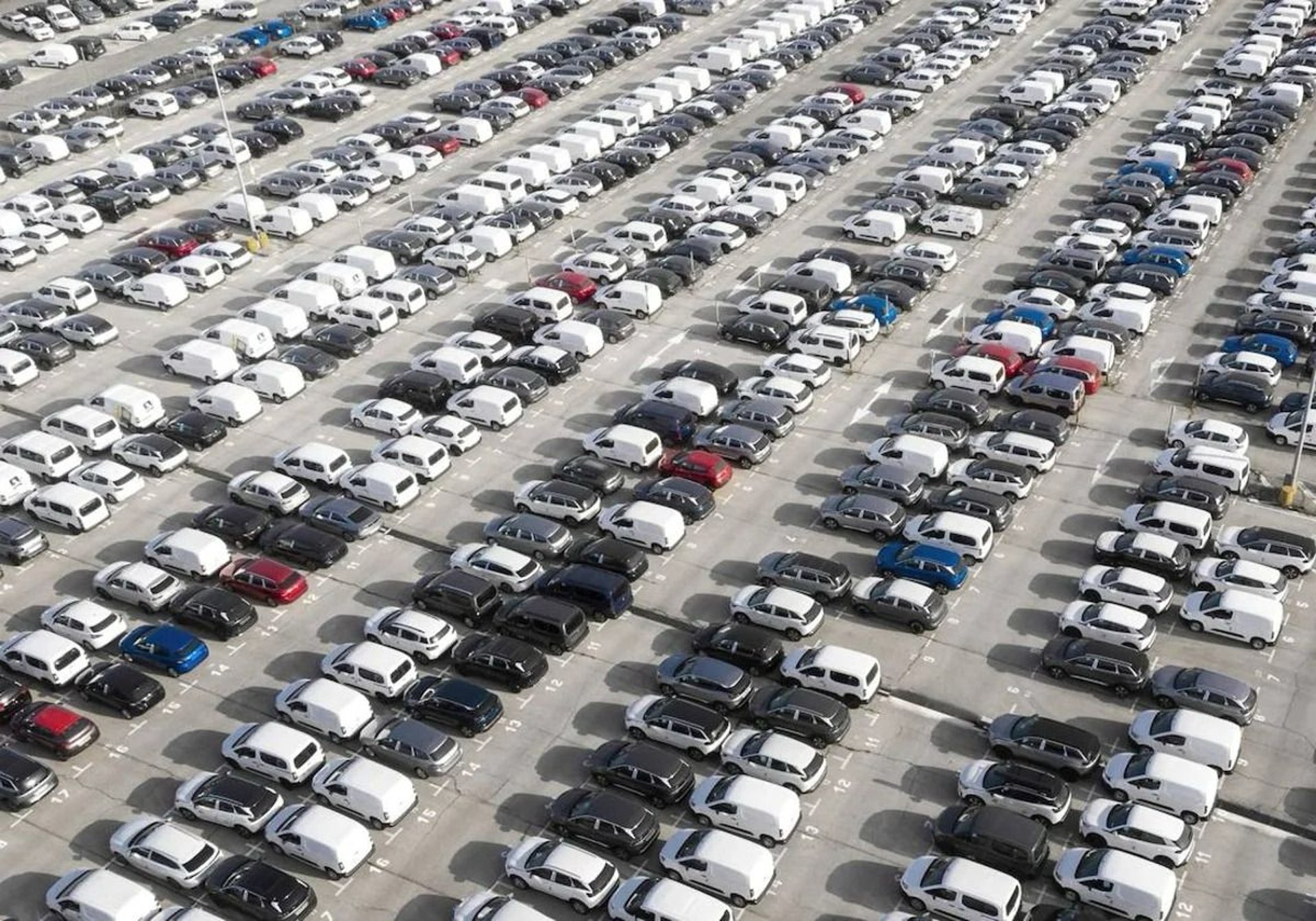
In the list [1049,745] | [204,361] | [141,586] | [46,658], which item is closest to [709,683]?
[1049,745]

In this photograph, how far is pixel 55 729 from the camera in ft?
155

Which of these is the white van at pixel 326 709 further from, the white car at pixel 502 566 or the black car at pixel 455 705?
the white car at pixel 502 566

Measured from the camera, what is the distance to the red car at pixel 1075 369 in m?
65.2

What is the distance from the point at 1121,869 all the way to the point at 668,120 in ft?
224

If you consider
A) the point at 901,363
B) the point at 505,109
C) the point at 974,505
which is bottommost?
the point at 974,505

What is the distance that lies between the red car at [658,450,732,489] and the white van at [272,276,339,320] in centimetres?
2423

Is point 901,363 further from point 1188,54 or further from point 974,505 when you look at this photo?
point 1188,54

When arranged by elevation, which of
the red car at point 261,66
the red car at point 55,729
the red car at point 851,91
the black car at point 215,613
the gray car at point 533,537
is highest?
the red car at point 851,91

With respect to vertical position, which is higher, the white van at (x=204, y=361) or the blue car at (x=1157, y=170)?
the blue car at (x=1157, y=170)

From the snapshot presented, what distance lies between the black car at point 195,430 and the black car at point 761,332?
25308mm

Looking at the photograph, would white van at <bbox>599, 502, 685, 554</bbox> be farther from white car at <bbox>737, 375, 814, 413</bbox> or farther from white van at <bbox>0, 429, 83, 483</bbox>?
white van at <bbox>0, 429, 83, 483</bbox>

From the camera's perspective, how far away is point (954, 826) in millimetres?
42594

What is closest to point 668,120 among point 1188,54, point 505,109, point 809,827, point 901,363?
point 505,109

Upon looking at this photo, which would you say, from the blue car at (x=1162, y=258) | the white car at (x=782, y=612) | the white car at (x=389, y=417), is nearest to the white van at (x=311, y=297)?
the white car at (x=389, y=417)
